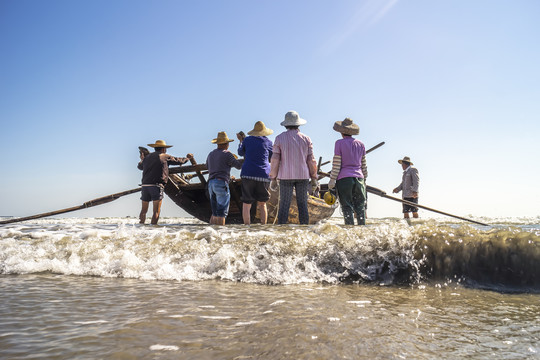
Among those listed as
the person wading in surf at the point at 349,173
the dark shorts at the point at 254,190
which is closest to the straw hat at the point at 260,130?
the dark shorts at the point at 254,190

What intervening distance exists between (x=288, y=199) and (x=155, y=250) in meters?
2.63

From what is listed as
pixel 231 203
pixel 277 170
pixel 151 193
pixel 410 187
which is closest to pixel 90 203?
pixel 151 193

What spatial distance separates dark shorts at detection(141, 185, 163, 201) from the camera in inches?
298

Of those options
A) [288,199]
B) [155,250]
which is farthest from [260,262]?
[288,199]

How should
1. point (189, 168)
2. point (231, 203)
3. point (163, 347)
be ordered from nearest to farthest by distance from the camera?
point (163, 347)
point (189, 168)
point (231, 203)

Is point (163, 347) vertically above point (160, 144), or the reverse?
point (160, 144)

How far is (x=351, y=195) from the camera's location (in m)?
5.62

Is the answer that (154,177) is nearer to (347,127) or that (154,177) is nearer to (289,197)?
(289,197)

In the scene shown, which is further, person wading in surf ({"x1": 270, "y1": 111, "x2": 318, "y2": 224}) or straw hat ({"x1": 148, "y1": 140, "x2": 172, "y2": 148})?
straw hat ({"x1": 148, "y1": 140, "x2": 172, "y2": 148})

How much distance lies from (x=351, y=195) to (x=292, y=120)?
5.42 feet

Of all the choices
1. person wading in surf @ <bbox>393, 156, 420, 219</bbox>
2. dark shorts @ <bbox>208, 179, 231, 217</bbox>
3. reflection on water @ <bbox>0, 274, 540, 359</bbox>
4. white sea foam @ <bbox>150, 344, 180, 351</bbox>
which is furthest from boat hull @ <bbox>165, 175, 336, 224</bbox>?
white sea foam @ <bbox>150, 344, 180, 351</bbox>

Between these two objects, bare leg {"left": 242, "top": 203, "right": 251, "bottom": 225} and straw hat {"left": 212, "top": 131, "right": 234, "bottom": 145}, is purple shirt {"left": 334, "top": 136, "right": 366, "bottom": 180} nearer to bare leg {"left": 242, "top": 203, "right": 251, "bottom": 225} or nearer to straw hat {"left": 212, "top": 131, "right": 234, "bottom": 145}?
bare leg {"left": 242, "top": 203, "right": 251, "bottom": 225}

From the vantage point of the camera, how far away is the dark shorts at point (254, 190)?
641 cm

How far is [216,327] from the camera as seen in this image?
72.4 inches
